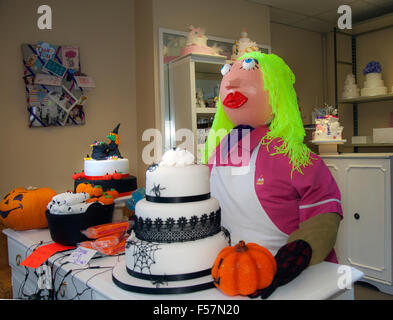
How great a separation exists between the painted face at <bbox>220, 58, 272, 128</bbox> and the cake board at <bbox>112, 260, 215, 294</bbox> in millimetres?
706

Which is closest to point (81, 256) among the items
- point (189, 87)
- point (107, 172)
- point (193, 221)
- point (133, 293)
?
point (133, 293)

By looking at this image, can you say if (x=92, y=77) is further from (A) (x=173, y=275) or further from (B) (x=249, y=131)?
(A) (x=173, y=275)

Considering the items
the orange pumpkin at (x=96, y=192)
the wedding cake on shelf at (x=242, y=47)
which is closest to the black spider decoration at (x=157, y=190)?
the orange pumpkin at (x=96, y=192)

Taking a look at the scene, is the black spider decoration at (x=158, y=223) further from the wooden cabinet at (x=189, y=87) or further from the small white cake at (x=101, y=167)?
the wooden cabinet at (x=189, y=87)

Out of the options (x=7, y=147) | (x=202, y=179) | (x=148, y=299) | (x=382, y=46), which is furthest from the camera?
→ (x=382, y=46)

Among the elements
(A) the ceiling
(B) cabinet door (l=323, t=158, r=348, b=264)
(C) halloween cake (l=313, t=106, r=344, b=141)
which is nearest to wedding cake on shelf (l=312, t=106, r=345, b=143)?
(C) halloween cake (l=313, t=106, r=344, b=141)

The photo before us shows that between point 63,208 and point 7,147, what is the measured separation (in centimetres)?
182

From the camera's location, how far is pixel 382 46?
415 cm

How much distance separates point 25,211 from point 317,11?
3769 mm

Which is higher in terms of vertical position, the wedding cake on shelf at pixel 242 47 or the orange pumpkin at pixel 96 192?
the wedding cake on shelf at pixel 242 47

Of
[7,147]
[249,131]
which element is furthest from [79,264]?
[7,147]

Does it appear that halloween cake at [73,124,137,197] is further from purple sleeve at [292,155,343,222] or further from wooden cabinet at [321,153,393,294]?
wooden cabinet at [321,153,393,294]

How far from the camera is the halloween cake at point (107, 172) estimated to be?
1845 mm

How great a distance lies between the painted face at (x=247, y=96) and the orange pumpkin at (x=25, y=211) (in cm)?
93
